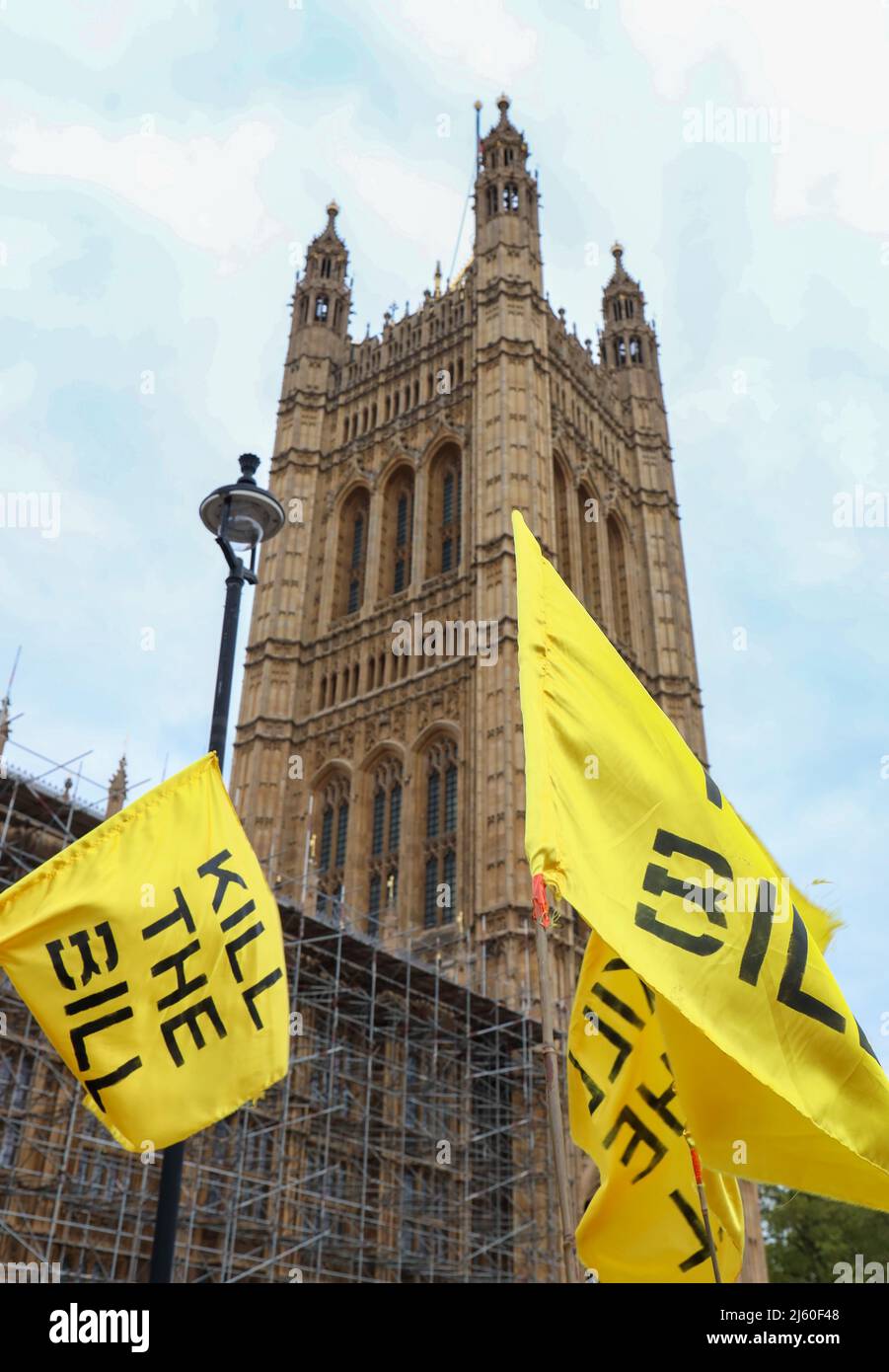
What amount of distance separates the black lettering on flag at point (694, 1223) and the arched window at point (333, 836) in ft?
85.5

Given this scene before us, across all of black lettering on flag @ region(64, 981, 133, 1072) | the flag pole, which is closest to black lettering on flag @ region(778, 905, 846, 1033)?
the flag pole

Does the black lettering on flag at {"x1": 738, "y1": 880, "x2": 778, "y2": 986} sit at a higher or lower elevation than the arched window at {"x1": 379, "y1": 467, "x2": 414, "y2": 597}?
lower

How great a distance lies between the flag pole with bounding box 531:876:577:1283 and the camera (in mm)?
4336

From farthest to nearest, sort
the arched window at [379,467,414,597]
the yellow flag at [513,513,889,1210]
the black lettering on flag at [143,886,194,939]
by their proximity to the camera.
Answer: the arched window at [379,467,414,597] < the black lettering on flag at [143,886,194,939] < the yellow flag at [513,513,889,1210]

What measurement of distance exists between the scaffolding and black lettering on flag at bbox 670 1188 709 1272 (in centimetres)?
1203

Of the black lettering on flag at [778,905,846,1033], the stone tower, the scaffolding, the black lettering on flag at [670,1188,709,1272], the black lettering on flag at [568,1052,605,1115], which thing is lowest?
the black lettering on flag at [670,1188,709,1272]

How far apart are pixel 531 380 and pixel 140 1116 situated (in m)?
34.0

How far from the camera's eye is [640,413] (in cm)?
4684

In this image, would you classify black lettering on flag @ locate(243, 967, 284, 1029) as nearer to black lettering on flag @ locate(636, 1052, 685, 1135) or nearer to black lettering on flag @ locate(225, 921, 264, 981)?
black lettering on flag @ locate(225, 921, 264, 981)

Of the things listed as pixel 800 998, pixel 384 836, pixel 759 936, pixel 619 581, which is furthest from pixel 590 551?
pixel 800 998

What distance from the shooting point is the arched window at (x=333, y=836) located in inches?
1293

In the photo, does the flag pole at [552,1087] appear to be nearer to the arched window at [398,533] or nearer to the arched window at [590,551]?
the arched window at [398,533]

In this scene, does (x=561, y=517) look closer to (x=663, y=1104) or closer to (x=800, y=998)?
(x=663, y=1104)

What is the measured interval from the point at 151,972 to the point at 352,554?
115 ft
